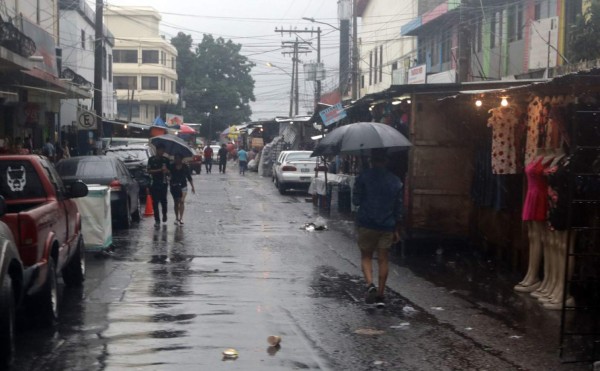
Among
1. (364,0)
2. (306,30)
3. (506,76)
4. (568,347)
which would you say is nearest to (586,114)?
(568,347)

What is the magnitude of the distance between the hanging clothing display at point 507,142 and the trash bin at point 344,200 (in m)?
10.7

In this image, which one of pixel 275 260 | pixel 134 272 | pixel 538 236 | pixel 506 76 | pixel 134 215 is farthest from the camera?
pixel 506 76

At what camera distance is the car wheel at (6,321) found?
7.09 metres

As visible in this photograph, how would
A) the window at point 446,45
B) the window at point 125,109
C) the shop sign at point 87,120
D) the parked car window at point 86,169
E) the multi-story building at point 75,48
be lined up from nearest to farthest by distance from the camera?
the parked car window at point 86,169, the shop sign at point 87,120, the window at point 446,45, the multi-story building at point 75,48, the window at point 125,109

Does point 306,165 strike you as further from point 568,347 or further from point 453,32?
point 568,347

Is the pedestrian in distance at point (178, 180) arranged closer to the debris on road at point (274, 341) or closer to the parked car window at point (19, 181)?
the parked car window at point (19, 181)

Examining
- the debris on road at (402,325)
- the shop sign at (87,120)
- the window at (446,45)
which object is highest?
the window at (446,45)

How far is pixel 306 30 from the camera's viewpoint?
6688cm

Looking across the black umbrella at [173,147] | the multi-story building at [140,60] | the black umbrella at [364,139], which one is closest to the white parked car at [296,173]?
the black umbrella at [173,147]

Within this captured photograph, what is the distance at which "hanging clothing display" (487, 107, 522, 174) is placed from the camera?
13.1 m

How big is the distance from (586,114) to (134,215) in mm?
15022

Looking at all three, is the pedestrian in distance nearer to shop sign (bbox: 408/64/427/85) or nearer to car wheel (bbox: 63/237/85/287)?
car wheel (bbox: 63/237/85/287)

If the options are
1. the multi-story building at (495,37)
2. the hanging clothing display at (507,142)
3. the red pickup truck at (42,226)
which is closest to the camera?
the red pickup truck at (42,226)

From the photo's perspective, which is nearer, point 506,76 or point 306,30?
point 506,76
